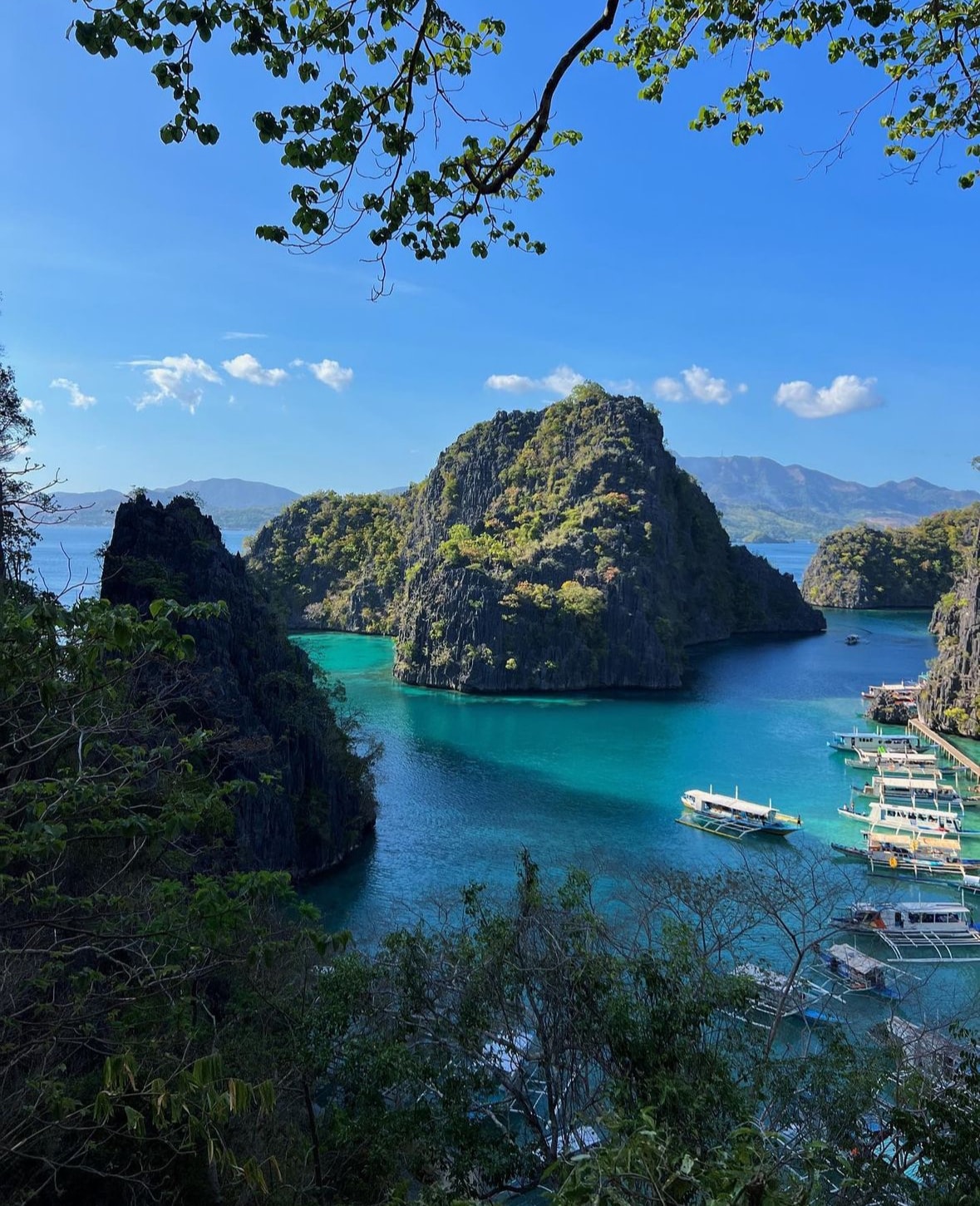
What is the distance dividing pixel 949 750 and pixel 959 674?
620 cm

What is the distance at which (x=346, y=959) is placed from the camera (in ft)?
30.8

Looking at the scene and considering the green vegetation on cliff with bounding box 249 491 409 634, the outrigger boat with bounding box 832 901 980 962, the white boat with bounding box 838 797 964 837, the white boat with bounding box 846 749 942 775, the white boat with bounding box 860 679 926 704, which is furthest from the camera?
the green vegetation on cliff with bounding box 249 491 409 634

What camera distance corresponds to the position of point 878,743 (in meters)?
35.7

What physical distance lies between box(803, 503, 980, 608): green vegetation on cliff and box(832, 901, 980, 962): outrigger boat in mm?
78638

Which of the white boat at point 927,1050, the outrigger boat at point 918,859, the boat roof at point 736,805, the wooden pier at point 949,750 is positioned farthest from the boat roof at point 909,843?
the wooden pier at point 949,750

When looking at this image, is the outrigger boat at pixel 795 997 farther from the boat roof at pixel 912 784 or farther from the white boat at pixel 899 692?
the white boat at pixel 899 692

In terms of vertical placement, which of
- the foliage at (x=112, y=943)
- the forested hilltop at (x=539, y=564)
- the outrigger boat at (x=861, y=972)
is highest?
the forested hilltop at (x=539, y=564)

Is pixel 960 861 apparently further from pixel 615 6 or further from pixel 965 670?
pixel 615 6

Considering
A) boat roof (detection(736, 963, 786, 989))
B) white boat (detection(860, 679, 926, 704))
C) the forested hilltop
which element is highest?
the forested hilltop

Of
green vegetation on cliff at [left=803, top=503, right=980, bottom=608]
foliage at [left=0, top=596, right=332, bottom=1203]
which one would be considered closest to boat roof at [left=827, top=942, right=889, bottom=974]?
foliage at [left=0, top=596, right=332, bottom=1203]

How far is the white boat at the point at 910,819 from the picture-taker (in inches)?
953

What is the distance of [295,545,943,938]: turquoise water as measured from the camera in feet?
71.5

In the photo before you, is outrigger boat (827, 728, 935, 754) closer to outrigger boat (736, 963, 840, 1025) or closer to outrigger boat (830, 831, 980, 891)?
outrigger boat (830, 831, 980, 891)

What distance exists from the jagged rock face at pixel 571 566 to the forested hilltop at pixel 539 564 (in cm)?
12
